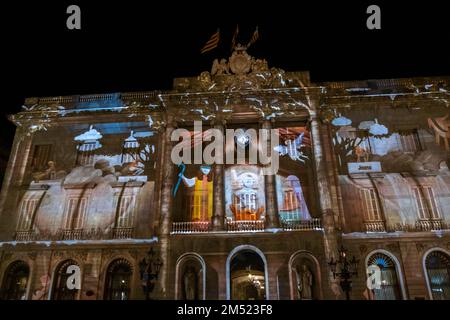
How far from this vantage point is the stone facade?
920 inches

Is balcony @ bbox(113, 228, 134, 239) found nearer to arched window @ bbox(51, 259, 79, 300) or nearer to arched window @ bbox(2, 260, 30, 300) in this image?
arched window @ bbox(51, 259, 79, 300)

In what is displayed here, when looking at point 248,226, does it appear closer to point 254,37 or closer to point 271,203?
point 271,203

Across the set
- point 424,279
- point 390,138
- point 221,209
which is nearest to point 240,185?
point 221,209

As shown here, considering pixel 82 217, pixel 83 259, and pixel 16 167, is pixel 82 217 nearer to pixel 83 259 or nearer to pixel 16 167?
pixel 83 259

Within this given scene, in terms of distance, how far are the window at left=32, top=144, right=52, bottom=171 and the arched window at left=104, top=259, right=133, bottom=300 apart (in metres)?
10.1

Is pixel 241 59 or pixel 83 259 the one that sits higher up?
pixel 241 59

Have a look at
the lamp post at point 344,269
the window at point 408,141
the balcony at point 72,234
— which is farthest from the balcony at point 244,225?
the window at point 408,141

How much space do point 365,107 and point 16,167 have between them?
2795cm

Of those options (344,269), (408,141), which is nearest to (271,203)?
(344,269)

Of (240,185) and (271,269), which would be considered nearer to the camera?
(271,269)

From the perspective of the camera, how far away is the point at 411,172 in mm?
25250
